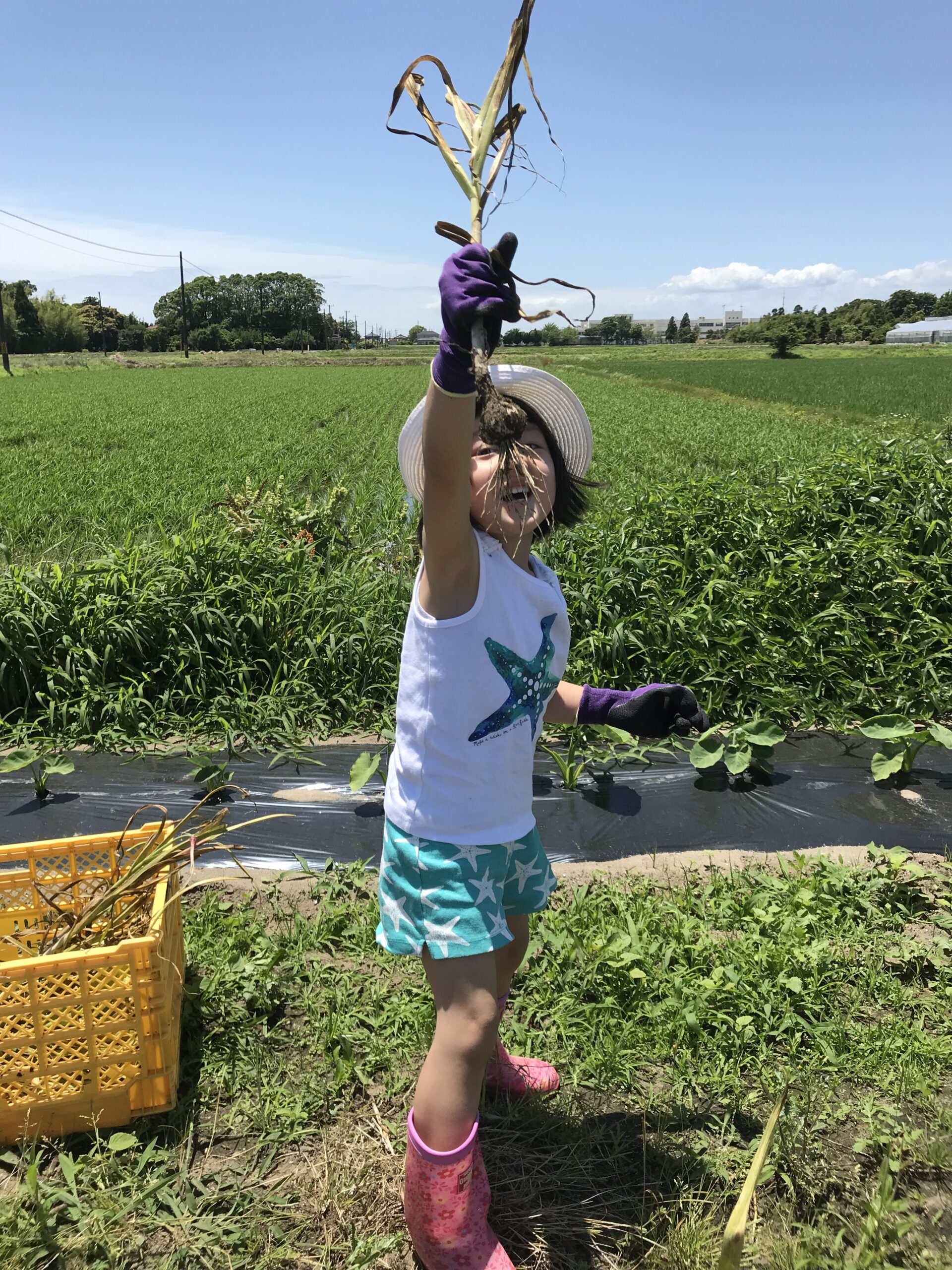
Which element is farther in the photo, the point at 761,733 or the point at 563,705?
the point at 761,733

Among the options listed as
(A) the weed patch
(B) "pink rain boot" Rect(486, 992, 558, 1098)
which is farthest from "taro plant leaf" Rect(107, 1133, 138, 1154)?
(B) "pink rain boot" Rect(486, 992, 558, 1098)

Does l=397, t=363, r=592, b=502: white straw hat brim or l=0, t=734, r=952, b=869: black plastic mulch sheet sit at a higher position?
l=397, t=363, r=592, b=502: white straw hat brim

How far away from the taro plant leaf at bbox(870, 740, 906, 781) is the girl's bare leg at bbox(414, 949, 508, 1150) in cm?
235

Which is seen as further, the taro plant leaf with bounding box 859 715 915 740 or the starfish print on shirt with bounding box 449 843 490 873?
the taro plant leaf with bounding box 859 715 915 740

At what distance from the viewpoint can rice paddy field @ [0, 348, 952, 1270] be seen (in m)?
1.54

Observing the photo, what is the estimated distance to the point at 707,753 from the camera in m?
3.15

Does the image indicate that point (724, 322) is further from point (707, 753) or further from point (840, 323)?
Answer: point (707, 753)

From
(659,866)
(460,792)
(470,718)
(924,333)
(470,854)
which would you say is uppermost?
(924,333)

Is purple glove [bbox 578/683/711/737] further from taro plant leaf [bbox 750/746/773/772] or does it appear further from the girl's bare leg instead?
taro plant leaf [bbox 750/746/773/772]

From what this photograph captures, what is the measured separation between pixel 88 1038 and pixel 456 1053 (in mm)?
837

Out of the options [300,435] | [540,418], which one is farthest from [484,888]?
[300,435]

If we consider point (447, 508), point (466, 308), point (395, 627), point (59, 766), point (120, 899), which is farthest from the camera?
point (395, 627)

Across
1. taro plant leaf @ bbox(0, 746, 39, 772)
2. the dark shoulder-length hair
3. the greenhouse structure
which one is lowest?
taro plant leaf @ bbox(0, 746, 39, 772)

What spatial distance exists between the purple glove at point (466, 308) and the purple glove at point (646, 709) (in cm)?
90
